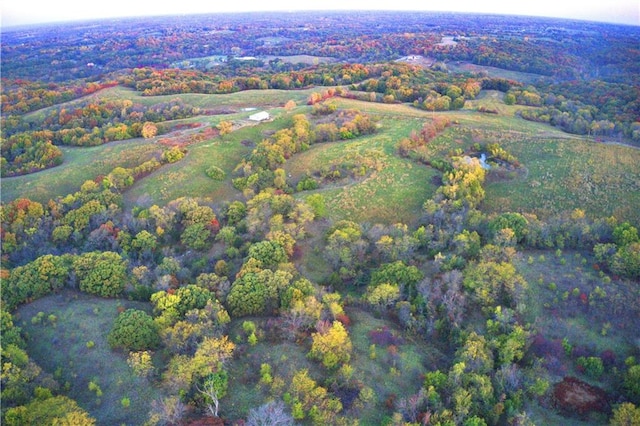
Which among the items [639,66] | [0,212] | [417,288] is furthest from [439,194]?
[639,66]

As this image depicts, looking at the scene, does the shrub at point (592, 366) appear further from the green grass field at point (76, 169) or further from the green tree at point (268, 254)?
the green grass field at point (76, 169)

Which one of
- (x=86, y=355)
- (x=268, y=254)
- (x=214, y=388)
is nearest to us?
(x=214, y=388)

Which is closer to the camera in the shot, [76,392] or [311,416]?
[311,416]

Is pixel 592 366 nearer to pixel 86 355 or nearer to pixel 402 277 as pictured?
pixel 402 277

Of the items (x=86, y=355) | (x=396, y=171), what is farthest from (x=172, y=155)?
(x=86, y=355)

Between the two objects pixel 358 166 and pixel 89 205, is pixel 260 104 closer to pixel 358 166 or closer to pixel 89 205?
pixel 358 166
